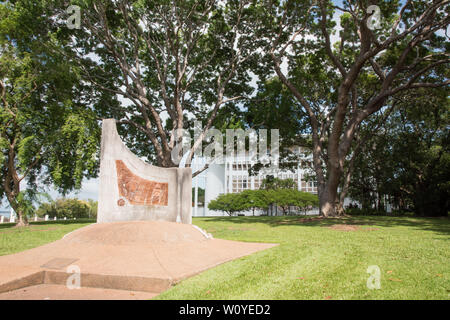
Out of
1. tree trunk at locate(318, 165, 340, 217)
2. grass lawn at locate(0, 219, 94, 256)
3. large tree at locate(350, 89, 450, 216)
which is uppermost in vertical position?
large tree at locate(350, 89, 450, 216)

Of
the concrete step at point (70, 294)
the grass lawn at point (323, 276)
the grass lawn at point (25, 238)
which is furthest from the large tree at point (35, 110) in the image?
the grass lawn at point (323, 276)

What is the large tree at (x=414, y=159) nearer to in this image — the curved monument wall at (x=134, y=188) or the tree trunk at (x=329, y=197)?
the tree trunk at (x=329, y=197)

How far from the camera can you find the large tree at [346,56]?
17.2m

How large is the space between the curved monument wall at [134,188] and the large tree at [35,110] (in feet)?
20.4

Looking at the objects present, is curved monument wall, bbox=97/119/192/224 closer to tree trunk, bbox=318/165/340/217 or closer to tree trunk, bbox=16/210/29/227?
tree trunk, bbox=318/165/340/217

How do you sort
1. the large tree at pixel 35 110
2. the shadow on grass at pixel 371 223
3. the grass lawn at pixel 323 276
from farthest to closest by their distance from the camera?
the large tree at pixel 35 110
the shadow on grass at pixel 371 223
the grass lawn at pixel 323 276

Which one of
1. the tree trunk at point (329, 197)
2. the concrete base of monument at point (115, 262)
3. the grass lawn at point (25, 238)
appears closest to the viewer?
the concrete base of monument at point (115, 262)

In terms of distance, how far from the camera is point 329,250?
8281 mm

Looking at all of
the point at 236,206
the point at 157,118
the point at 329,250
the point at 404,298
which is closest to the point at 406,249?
the point at 329,250

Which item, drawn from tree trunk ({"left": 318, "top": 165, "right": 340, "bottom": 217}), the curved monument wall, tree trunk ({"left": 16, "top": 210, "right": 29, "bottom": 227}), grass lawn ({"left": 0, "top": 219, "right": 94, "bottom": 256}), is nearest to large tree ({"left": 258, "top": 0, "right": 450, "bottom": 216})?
tree trunk ({"left": 318, "top": 165, "right": 340, "bottom": 217})

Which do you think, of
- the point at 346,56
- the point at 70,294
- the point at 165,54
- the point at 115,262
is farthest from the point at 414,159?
the point at 70,294

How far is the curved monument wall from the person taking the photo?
11.9 m

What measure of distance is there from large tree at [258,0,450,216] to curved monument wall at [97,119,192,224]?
10.6 meters

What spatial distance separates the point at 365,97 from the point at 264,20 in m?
11.8
